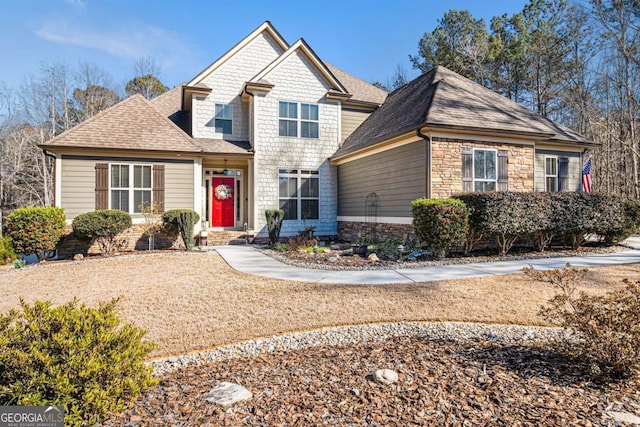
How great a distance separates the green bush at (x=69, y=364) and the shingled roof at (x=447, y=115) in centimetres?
850

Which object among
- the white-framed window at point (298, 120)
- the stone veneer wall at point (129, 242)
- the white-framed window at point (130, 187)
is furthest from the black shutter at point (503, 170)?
the white-framed window at point (130, 187)

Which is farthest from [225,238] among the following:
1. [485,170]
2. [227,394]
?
[227,394]

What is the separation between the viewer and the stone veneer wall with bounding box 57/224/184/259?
10.4m

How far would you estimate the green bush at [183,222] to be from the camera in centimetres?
1061

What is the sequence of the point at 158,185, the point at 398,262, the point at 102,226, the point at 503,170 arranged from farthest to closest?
the point at 158,185, the point at 503,170, the point at 102,226, the point at 398,262

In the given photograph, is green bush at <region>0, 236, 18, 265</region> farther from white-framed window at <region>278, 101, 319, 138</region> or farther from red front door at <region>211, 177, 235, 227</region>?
white-framed window at <region>278, 101, 319, 138</region>

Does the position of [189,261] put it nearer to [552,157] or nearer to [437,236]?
[437,236]

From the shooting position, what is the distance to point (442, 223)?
8039 mm

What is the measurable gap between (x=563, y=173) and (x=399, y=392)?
45.2 feet

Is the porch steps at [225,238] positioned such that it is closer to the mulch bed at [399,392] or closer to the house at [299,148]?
the house at [299,148]

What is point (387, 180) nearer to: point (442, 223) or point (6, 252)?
point (442, 223)

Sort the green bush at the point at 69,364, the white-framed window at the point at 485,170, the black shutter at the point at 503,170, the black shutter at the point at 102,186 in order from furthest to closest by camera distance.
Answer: the black shutter at the point at 102,186, the black shutter at the point at 503,170, the white-framed window at the point at 485,170, the green bush at the point at 69,364

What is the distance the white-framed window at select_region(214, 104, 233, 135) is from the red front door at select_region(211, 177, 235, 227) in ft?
6.35

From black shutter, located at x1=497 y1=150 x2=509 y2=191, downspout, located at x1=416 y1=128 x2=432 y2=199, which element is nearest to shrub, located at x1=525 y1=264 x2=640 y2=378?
downspout, located at x1=416 y1=128 x2=432 y2=199
